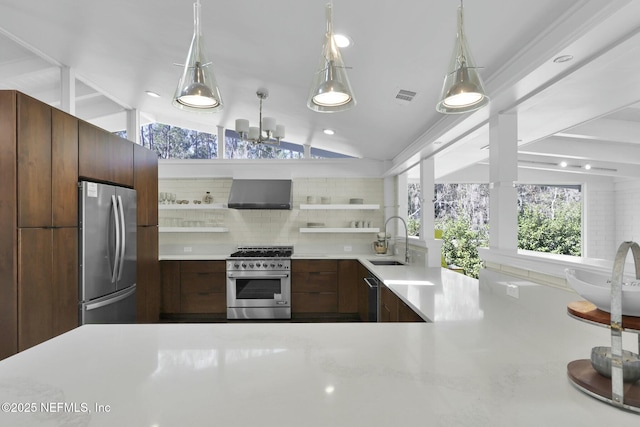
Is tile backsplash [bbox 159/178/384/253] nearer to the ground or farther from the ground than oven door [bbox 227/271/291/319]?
farther from the ground

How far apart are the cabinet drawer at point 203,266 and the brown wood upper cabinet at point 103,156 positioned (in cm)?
166

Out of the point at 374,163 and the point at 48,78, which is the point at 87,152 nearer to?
the point at 48,78

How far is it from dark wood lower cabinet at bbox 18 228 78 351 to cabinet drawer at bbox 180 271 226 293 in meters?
2.15

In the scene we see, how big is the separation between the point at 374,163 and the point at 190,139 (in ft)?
10.2

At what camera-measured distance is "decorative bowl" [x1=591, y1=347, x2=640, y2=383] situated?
2.82 ft

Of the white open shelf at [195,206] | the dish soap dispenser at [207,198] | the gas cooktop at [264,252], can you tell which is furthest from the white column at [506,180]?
the dish soap dispenser at [207,198]

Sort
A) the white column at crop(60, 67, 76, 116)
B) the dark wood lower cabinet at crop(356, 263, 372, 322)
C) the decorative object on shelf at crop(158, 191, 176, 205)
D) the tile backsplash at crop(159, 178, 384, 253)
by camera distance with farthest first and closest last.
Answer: the tile backsplash at crop(159, 178, 384, 253) → the decorative object on shelf at crop(158, 191, 176, 205) → the dark wood lower cabinet at crop(356, 263, 372, 322) → the white column at crop(60, 67, 76, 116)

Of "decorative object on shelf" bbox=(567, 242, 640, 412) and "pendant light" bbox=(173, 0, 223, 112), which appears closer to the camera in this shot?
"decorative object on shelf" bbox=(567, 242, 640, 412)

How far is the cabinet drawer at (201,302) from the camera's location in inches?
191

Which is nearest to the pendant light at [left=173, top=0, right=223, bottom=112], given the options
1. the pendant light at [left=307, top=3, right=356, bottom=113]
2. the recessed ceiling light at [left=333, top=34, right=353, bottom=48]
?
the pendant light at [left=307, top=3, right=356, bottom=113]

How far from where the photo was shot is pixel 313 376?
38.1 inches

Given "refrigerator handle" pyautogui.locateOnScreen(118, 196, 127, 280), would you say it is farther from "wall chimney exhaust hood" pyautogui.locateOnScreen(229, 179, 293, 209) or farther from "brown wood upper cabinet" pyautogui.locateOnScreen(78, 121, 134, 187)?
"wall chimney exhaust hood" pyautogui.locateOnScreen(229, 179, 293, 209)

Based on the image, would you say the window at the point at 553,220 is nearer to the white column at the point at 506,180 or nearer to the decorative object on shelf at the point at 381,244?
the decorative object on shelf at the point at 381,244

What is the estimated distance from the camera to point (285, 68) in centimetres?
280
